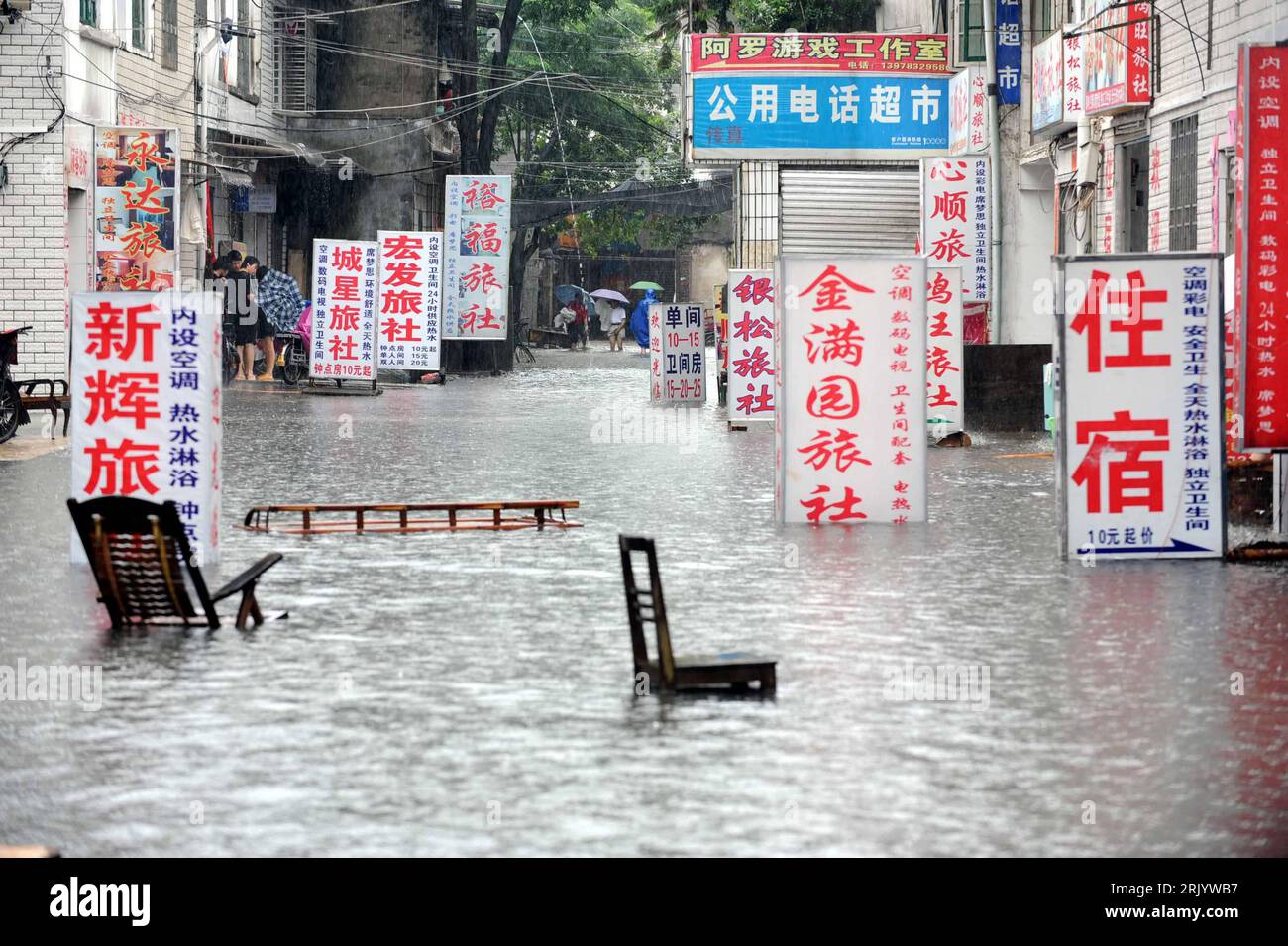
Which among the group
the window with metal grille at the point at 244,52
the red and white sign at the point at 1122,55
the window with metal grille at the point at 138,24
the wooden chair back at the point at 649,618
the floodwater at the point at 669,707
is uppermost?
the window with metal grille at the point at 244,52

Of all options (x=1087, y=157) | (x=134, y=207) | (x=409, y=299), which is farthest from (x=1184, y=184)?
(x=409, y=299)

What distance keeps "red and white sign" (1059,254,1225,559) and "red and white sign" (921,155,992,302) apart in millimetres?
15513

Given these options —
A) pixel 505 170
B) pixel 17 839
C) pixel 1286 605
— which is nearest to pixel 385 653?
pixel 17 839

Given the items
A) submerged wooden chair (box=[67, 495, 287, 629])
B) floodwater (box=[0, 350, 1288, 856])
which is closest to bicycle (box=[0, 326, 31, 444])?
floodwater (box=[0, 350, 1288, 856])

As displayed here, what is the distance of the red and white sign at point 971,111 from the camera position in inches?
1164

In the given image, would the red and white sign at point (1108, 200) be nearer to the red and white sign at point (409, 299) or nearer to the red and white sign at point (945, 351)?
the red and white sign at point (945, 351)

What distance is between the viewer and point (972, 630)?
9938 millimetres

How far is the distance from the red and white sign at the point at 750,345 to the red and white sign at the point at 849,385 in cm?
1059

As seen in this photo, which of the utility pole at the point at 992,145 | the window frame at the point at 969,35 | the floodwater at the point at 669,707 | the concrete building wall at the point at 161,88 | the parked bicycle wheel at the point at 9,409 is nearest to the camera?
the floodwater at the point at 669,707

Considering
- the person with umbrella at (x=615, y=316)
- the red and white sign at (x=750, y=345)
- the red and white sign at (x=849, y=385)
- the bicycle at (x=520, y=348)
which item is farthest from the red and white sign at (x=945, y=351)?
the person with umbrella at (x=615, y=316)

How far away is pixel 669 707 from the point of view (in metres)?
8.09

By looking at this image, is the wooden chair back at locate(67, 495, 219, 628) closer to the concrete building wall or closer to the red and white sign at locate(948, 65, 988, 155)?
the red and white sign at locate(948, 65, 988, 155)

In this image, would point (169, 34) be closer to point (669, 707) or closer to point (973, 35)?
point (973, 35)

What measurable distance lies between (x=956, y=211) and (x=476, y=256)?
1354 cm
